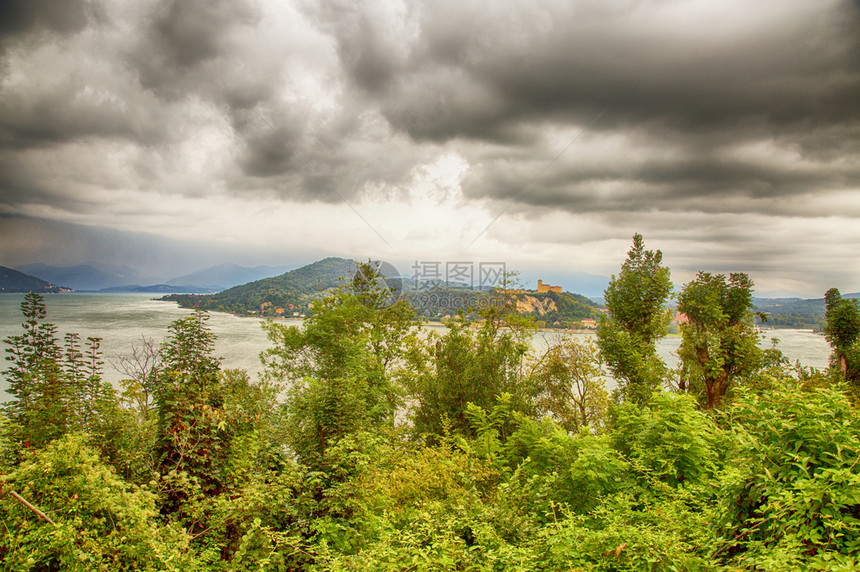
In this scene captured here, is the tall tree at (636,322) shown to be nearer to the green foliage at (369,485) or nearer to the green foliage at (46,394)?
the green foliage at (369,485)

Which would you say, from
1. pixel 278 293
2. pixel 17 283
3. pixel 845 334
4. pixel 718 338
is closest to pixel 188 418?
pixel 718 338

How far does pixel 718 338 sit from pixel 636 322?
375 cm

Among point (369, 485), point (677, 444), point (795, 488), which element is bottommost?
point (369, 485)

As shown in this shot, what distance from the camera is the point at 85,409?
7.50 meters

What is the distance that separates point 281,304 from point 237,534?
4788cm

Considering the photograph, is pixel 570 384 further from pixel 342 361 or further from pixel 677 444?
pixel 677 444

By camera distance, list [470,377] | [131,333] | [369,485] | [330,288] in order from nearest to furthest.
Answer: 1. [369,485]
2. [470,377]
3. [330,288]
4. [131,333]

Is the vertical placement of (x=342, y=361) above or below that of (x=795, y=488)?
below

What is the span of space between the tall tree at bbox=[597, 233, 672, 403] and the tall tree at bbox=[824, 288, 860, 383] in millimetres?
11758

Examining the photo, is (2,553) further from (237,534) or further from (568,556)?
(568,556)

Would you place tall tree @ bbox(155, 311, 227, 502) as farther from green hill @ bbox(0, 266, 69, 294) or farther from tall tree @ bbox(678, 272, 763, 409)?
green hill @ bbox(0, 266, 69, 294)

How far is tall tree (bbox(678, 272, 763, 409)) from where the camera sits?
16.7 m

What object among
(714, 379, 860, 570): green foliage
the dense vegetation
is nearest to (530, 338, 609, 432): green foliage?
the dense vegetation

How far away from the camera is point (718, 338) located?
1673 cm
